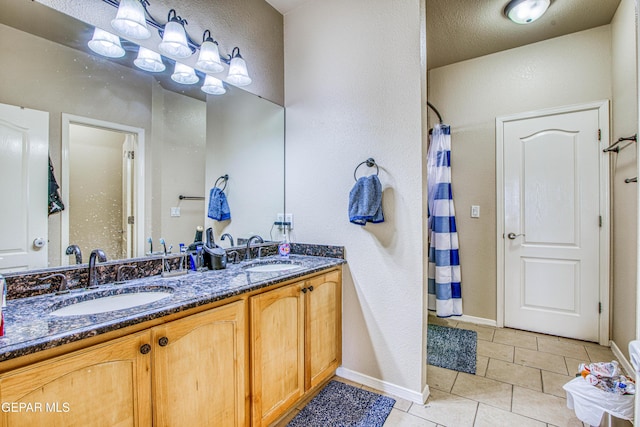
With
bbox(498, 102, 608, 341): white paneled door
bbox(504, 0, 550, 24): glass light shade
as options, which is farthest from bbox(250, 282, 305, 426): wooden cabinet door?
bbox(504, 0, 550, 24): glass light shade

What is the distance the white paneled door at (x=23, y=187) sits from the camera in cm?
127

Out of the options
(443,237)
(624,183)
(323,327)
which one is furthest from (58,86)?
(624,183)

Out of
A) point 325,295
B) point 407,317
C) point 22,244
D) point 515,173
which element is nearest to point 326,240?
point 325,295

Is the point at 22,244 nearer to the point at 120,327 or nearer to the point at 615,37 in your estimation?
the point at 120,327

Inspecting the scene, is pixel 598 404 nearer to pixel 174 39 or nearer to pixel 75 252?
pixel 75 252

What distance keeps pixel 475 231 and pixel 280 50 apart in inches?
99.5

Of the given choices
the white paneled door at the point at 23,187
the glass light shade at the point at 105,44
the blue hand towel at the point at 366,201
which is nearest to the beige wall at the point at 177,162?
the glass light shade at the point at 105,44

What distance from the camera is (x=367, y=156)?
2.09 metres

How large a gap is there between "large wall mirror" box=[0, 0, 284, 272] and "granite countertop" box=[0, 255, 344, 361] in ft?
0.83

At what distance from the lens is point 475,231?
3193 mm

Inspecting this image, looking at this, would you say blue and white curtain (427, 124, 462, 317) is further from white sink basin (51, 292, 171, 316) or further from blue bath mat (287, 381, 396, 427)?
white sink basin (51, 292, 171, 316)

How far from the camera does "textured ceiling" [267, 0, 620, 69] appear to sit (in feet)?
7.68

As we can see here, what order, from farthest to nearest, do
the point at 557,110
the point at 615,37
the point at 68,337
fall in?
the point at 557,110, the point at 615,37, the point at 68,337

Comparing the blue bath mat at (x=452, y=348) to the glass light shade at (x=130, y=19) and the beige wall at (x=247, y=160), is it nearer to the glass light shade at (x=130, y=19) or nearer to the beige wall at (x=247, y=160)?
the beige wall at (x=247, y=160)
